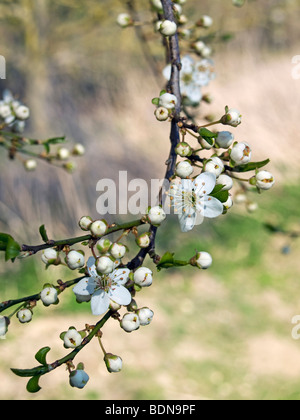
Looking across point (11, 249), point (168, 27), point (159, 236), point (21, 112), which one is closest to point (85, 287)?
point (11, 249)

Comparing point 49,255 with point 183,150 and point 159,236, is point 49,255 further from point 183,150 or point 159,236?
point 159,236

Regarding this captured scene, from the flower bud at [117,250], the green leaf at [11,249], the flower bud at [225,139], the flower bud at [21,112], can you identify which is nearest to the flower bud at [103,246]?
the flower bud at [117,250]

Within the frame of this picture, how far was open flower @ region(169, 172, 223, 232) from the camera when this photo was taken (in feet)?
2.27

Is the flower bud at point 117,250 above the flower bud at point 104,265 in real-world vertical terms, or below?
above

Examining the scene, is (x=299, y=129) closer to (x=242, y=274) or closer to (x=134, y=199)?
(x=242, y=274)

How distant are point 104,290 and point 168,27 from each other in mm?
405

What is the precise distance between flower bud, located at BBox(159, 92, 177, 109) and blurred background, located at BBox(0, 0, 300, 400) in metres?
1.69

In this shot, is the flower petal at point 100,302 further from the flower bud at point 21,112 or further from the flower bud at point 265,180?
the flower bud at point 21,112

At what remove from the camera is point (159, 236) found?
3.25 meters

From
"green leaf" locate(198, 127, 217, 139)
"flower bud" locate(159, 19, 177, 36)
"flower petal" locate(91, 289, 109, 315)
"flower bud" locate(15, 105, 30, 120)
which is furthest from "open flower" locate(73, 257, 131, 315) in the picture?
"flower bud" locate(15, 105, 30, 120)

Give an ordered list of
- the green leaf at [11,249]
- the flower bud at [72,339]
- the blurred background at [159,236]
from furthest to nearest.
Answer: the blurred background at [159,236] → the flower bud at [72,339] → the green leaf at [11,249]

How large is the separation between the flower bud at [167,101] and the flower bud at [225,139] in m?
0.08

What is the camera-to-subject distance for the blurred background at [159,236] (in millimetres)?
2355

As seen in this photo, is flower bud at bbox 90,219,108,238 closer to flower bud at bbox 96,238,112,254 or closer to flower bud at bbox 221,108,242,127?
flower bud at bbox 96,238,112,254
